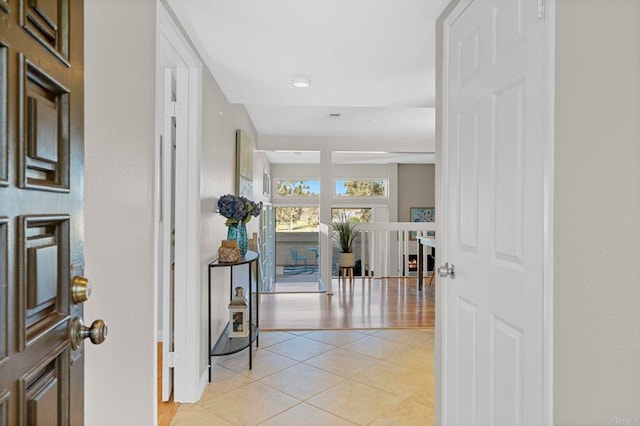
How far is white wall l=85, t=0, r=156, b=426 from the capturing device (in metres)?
1.21

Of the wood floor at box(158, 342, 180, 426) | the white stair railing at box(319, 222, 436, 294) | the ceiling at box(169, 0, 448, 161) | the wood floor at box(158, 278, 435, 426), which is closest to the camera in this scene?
the ceiling at box(169, 0, 448, 161)

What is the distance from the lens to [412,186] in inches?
378

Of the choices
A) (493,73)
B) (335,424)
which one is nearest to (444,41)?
(493,73)

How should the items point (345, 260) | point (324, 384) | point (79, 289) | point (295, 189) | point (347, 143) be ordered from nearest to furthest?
point (79, 289) → point (324, 384) → point (345, 260) → point (347, 143) → point (295, 189)

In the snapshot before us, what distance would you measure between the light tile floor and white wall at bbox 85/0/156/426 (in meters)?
0.82

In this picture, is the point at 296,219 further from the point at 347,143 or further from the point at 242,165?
the point at 242,165

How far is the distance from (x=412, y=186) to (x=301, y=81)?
702cm

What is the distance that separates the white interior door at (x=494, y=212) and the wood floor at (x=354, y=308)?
2220mm

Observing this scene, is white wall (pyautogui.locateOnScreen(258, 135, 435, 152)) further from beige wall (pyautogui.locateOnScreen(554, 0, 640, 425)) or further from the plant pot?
beige wall (pyautogui.locateOnScreen(554, 0, 640, 425))

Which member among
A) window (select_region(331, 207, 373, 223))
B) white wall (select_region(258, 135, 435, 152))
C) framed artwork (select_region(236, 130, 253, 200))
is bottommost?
window (select_region(331, 207, 373, 223))

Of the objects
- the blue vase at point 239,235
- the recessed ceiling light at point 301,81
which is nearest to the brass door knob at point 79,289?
the blue vase at point 239,235

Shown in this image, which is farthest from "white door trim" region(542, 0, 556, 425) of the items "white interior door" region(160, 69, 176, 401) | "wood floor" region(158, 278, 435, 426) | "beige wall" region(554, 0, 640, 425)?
"wood floor" region(158, 278, 435, 426)

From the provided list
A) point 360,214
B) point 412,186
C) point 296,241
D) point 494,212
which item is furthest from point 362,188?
point 494,212

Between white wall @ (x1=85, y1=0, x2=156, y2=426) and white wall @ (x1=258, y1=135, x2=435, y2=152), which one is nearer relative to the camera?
white wall @ (x1=85, y1=0, x2=156, y2=426)
